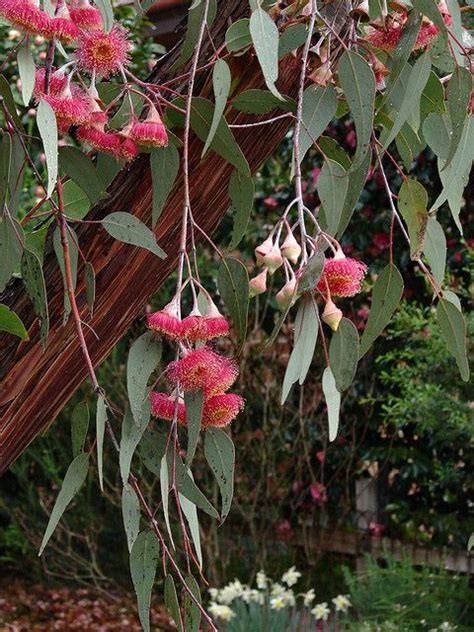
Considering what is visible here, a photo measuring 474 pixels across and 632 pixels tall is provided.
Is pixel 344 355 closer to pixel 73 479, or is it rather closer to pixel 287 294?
pixel 287 294

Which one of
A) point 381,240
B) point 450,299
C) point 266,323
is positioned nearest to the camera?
point 450,299

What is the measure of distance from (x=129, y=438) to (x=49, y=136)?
0.21 meters

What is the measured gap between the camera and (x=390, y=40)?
0.81m

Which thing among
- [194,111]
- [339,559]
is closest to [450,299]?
[194,111]

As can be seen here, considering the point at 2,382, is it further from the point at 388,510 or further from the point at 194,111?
the point at 388,510

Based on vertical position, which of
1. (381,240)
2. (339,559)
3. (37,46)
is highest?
(37,46)

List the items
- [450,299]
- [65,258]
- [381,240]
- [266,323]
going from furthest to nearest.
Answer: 1. [266,323]
2. [381,240]
3. [450,299]
4. [65,258]

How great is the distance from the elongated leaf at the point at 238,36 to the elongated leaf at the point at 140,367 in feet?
0.69

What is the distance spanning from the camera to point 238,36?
747 mm

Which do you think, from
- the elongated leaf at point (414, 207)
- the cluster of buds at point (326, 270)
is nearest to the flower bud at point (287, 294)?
the cluster of buds at point (326, 270)

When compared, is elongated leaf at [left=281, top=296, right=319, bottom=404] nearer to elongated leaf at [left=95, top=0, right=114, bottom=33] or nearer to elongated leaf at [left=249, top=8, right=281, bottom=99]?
elongated leaf at [left=249, top=8, right=281, bottom=99]

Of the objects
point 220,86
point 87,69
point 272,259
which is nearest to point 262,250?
point 272,259

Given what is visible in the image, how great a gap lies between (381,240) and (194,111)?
2928mm

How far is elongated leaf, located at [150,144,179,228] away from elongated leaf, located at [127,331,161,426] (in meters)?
0.10
